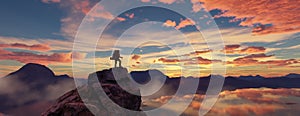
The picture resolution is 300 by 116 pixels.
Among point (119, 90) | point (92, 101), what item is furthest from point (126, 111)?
point (92, 101)

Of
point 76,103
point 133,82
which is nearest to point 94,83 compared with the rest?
point 76,103

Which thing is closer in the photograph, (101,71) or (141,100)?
(101,71)

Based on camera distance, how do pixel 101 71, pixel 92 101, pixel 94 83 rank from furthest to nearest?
1. pixel 101 71
2. pixel 94 83
3. pixel 92 101

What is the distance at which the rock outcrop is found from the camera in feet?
86.8

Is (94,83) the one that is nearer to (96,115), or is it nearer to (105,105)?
(105,105)

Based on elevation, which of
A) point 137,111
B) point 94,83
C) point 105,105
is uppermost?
point 94,83

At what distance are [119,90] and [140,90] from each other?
6.20m

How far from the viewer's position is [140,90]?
38281 mm

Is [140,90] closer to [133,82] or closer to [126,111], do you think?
[133,82]

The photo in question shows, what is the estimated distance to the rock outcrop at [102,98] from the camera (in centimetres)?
2645

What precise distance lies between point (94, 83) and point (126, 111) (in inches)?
237

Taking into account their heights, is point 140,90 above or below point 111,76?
below

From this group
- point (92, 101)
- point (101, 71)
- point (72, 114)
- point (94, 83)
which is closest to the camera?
point (72, 114)

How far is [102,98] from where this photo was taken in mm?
29656
